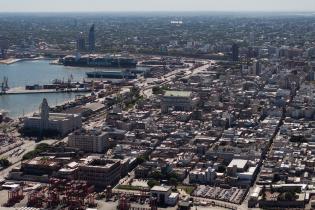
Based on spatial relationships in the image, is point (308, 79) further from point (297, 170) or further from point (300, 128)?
point (297, 170)

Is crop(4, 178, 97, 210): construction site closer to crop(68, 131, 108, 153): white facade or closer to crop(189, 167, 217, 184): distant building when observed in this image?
crop(189, 167, 217, 184): distant building

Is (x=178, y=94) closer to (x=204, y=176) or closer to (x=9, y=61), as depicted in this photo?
(x=204, y=176)

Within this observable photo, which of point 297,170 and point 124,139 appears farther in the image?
point 124,139

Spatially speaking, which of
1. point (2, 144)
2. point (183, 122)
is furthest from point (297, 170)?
point (2, 144)

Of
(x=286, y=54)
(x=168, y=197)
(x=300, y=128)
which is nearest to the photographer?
(x=168, y=197)

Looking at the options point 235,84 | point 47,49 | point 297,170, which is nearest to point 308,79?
point 235,84

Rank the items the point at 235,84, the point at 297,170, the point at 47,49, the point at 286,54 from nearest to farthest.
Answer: the point at 297,170 < the point at 235,84 < the point at 286,54 < the point at 47,49

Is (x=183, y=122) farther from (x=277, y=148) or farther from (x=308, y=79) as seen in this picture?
(x=308, y=79)
